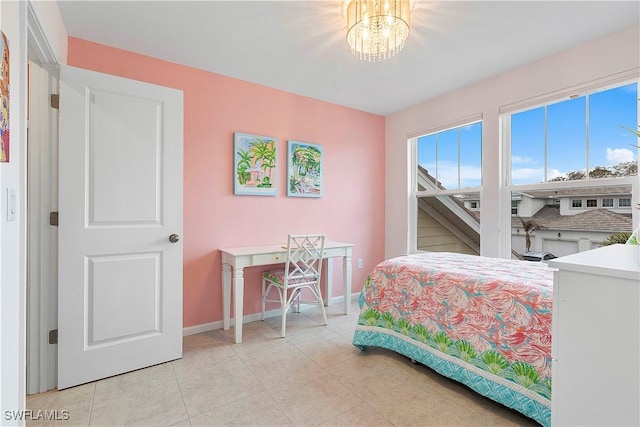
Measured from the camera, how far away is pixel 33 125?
185 cm

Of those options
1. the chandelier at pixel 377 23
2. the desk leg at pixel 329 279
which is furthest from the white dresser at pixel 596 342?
the desk leg at pixel 329 279

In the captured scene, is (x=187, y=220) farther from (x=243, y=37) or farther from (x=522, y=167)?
(x=522, y=167)

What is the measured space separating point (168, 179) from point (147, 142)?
28 centimetres

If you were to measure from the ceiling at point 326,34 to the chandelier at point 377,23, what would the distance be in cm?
20

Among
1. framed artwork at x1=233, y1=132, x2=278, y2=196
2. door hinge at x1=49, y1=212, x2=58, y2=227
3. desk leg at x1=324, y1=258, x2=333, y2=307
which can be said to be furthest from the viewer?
desk leg at x1=324, y1=258, x2=333, y2=307

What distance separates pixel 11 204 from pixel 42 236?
3.09 ft

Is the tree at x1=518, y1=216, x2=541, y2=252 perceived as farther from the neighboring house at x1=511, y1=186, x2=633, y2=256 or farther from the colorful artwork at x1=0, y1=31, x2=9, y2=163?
the colorful artwork at x1=0, y1=31, x2=9, y2=163

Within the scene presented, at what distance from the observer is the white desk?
259 cm

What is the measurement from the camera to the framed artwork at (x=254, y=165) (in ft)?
9.79

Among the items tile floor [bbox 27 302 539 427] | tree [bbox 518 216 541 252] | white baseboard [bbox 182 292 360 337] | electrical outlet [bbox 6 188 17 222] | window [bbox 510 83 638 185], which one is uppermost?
window [bbox 510 83 638 185]

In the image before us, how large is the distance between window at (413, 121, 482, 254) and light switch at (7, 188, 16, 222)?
3406 millimetres

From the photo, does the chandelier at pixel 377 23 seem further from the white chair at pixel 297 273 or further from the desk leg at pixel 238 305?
the desk leg at pixel 238 305

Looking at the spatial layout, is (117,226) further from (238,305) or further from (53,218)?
(238,305)

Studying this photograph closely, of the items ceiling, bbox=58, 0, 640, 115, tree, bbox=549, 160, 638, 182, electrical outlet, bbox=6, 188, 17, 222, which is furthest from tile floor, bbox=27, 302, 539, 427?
ceiling, bbox=58, 0, 640, 115
